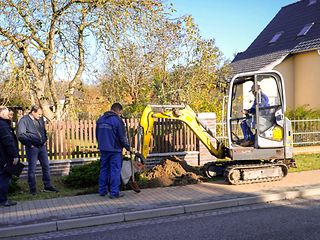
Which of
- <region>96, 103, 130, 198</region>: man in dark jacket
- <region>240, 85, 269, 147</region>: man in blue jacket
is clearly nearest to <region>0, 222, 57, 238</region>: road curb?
<region>96, 103, 130, 198</region>: man in dark jacket

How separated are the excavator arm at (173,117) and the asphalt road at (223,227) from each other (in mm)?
2490

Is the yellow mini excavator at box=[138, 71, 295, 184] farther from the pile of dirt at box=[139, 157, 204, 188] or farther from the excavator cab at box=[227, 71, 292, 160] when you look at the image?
the pile of dirt at box=[139, 157, 204, 188]

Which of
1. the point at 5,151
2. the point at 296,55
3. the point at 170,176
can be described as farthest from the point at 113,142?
the point at 296,55

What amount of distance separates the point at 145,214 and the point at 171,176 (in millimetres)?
2890

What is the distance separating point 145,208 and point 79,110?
7.82 metres

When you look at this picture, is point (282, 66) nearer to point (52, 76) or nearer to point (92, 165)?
point (52, 76)

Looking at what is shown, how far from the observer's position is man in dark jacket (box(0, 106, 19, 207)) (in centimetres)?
720

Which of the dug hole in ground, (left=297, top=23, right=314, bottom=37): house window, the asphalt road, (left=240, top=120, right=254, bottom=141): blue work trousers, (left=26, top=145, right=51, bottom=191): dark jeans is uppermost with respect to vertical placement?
(left=297, top=23, right=314, bottom=37): house window

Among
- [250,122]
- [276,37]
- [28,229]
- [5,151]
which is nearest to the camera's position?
[28,229]

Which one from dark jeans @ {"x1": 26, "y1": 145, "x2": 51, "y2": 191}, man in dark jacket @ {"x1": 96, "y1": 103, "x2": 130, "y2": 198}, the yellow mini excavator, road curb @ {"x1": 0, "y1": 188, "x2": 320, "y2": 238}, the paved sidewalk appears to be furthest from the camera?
the yellow mini excavator

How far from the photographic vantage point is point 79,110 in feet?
46.3

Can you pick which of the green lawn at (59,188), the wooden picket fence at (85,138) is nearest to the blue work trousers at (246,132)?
the green lawn at (59,188)

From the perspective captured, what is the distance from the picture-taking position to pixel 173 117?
29.9 ft

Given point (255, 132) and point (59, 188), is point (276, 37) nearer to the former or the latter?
point (255, 132)
